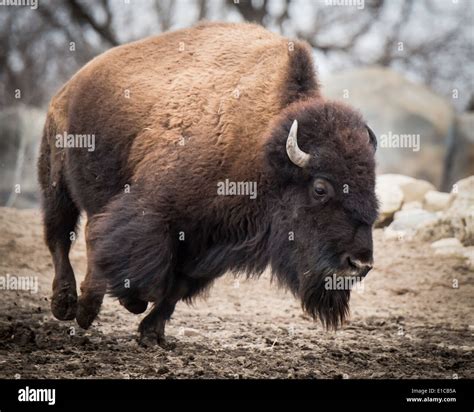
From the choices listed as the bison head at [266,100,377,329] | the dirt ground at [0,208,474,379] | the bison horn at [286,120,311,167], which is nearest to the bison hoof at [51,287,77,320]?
the dirt ground at [0,208,474,379]

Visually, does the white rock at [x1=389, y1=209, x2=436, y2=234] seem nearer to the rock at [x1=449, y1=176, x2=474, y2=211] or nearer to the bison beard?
the rock at [x1=449, y1=176, x2=474, y2=211]

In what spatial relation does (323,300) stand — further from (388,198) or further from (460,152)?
(460,152)

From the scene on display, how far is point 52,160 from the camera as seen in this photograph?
20.1 ft

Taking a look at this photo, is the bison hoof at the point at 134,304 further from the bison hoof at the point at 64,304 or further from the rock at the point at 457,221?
the rock at the point at 457,221

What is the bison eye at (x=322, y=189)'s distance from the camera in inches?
186

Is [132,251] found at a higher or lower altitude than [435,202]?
lower

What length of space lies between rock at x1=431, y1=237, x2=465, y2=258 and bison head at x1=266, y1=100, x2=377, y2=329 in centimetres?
318

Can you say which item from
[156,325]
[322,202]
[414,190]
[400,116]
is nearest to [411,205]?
[414,190]

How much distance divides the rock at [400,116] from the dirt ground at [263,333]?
9.01 ft

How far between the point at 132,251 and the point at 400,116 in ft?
23.5

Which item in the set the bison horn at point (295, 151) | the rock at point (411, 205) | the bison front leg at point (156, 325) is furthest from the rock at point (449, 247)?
the bison horn at point (295, 151)

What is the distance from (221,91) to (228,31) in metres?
Answer: 0.67

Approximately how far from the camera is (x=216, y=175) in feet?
16.4

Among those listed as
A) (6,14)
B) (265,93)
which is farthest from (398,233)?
(6,14)
